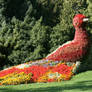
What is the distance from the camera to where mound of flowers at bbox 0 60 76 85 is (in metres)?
11.6

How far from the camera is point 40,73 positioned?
40.9 feet

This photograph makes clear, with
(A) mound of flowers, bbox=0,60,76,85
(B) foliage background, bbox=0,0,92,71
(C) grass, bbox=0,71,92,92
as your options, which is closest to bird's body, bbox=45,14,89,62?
(A) mound of flowers, bbox=0,60,76,85

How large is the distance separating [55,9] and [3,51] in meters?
10.1

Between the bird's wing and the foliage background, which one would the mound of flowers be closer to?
the bird's wing

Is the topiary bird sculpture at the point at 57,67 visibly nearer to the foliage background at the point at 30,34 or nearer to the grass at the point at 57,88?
the grass at the point at 57,88

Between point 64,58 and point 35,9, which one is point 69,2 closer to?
point 35,9

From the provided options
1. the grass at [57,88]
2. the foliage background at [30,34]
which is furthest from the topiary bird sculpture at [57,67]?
the foliage background at [30,34]

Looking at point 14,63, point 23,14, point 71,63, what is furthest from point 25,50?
point 71,63

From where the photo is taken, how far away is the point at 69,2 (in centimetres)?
2252

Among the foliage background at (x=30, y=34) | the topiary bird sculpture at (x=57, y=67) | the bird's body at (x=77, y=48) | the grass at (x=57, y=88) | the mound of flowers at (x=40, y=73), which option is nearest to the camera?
the grass at (x=57, y=88)

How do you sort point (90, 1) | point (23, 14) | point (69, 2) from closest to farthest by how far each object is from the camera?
point (90, 1), point (69, 2), point (23, 14)

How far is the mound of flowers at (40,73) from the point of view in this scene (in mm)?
11625

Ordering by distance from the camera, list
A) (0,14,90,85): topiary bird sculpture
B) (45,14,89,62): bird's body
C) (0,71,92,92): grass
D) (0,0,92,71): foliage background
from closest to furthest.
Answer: (0,71,92,92): grass
(0,14,90,85): topiary bird sculpture
(45,14,89,62): bird's body
(0,0,92,71): foliage background

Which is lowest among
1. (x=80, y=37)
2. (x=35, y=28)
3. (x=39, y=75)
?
(x=39, y=75)
